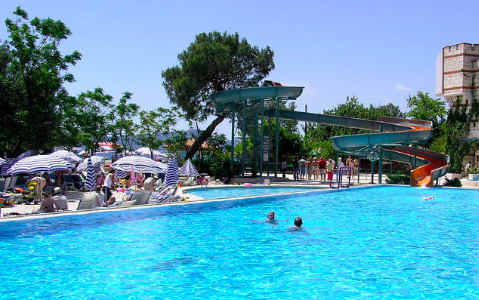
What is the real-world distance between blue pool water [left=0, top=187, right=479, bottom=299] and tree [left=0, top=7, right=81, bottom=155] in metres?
11.6

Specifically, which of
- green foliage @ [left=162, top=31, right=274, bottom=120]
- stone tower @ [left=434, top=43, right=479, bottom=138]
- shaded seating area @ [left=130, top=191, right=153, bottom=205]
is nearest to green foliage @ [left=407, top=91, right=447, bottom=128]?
stone tower @ [left=434, top=43, right=479, bottom=138]

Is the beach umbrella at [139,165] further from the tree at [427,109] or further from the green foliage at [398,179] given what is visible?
the tree at [427,109]

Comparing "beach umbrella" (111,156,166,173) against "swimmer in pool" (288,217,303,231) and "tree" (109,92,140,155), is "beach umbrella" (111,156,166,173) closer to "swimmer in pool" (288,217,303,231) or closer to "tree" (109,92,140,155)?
"swimmer in pool" (288,217,303,231)

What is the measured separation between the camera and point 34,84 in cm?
2073

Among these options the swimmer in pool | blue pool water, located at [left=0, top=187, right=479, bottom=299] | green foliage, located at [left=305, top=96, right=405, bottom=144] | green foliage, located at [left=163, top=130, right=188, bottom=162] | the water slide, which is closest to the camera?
blue pool water, located at [left=0, top=187, right=479, bottom=299]

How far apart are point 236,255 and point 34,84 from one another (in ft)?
53.1

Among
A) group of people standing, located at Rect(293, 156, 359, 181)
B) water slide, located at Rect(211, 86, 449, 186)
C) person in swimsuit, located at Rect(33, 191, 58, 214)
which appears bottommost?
person in swimsuit, located at Rect(33, 191, 58, 214)

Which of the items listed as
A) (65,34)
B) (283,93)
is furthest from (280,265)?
(65,34)

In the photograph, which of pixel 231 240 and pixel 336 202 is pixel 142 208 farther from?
pixel 336 202

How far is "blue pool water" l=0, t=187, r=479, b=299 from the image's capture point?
647cm

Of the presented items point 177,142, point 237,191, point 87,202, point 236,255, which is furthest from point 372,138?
point 177,142

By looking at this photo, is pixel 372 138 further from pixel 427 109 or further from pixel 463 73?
pixel 427 109

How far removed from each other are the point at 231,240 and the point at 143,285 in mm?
3199

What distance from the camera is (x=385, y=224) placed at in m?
11.6
